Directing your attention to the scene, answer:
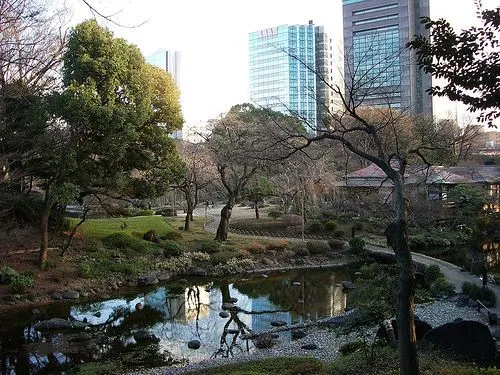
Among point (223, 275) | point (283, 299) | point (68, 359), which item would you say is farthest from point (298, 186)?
point (68, 359)

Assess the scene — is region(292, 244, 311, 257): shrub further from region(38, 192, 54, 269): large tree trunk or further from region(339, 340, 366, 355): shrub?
region(339, 340, 366, 355): shrub

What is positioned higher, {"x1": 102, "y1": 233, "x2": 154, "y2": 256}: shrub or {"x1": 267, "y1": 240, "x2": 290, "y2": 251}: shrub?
{"x1": 102, "y1": 233, "x2": 154, "y2": 256}: shrub

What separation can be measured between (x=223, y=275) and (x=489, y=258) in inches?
487

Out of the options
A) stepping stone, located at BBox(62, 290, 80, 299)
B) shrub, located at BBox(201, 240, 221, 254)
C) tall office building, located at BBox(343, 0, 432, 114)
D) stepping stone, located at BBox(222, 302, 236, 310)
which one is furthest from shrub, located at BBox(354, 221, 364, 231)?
stepping stone, located at BBox(62, 290, 80, 299)

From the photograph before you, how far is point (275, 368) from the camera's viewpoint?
8414 millimetres

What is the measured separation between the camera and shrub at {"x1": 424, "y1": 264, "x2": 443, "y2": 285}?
54.8 ft

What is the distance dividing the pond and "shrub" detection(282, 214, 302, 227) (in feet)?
26.8

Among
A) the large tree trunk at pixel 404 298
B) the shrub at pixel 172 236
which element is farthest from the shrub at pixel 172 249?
the large tree trunk at pixel 404 298

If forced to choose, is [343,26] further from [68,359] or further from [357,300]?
[68,359]

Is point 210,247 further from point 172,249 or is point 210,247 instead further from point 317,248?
point 317,248

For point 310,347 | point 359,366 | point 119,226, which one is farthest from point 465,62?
point 119,226

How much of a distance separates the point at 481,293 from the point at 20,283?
14.4m

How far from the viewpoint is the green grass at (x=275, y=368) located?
8.02 meters

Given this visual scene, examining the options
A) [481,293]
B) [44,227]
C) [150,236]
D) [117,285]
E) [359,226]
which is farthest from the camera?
[359,226]
